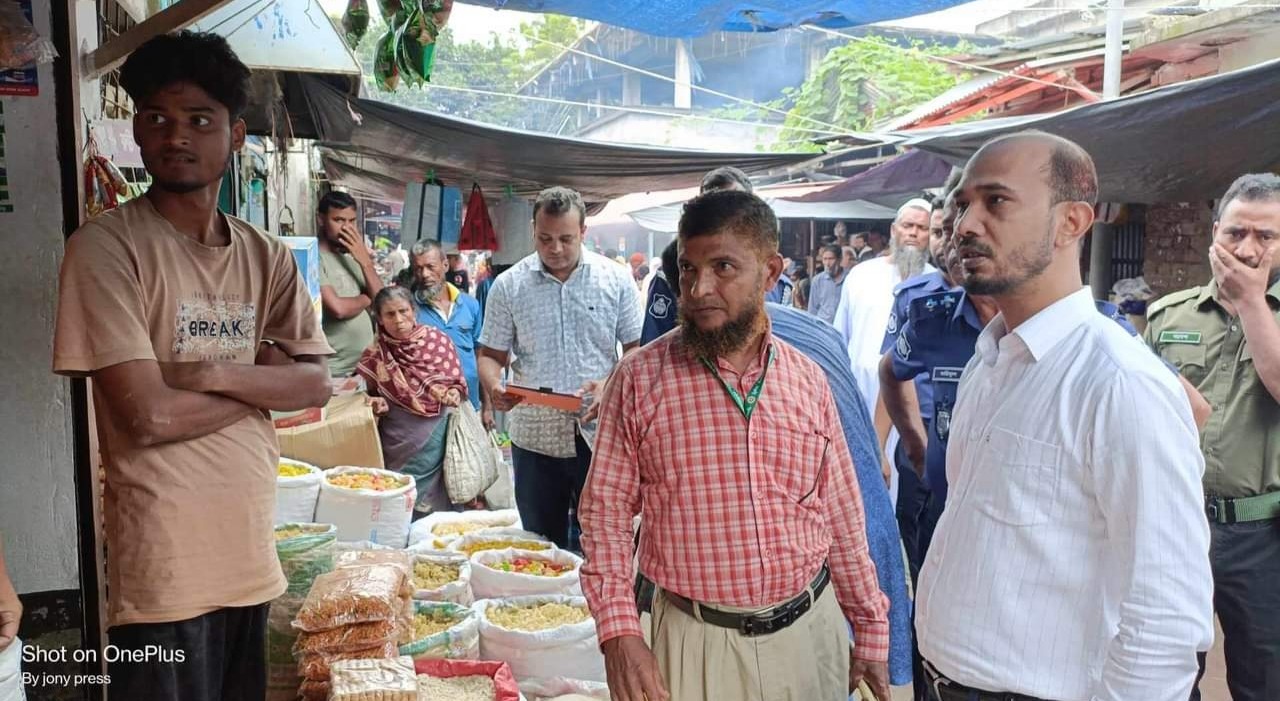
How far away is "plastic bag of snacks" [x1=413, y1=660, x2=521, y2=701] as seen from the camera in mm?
3258

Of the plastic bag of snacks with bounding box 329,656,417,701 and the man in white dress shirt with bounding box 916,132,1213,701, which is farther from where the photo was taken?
the plastic bag of snacks with bounding box 329,656,417,701

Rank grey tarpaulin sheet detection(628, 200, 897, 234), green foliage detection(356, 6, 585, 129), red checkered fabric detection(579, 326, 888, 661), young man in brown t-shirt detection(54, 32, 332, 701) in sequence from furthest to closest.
Result: 1. green foliage detection(356, 6, 585, 129)
2. grey tarpaulin sheet detection(628, 200, 897, 234)
3. red checkered fabric detection(579, 326, 888, 661)
4. young man in brown t-shirt detection(54, 32, 332, 701)

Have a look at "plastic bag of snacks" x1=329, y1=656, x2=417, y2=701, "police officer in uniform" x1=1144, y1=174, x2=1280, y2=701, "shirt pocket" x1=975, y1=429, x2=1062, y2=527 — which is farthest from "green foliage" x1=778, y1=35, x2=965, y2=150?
"shirt pocket" x1=975, y1=429, x2=1062, y2=527

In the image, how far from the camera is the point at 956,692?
1860 mm

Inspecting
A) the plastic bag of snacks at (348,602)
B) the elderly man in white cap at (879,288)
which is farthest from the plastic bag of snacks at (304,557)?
the elderly man in white cap at (879,288)

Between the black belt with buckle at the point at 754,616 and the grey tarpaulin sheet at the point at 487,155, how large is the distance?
504 centimetres

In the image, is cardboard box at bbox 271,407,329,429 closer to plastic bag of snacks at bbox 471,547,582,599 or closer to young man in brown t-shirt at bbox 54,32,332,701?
plastic bag of snacks at bbox 471,547,582,599

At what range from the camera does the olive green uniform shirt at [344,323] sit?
5.76 metres

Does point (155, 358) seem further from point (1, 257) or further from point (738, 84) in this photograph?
point (738, 84)

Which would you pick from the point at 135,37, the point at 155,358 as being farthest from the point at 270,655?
the point at 135,37

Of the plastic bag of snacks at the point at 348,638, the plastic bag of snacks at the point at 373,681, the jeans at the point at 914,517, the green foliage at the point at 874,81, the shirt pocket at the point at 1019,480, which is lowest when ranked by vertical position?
the plastic bag of snacks at the point at 348,638

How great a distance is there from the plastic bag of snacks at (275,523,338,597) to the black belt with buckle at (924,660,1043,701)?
106 inches

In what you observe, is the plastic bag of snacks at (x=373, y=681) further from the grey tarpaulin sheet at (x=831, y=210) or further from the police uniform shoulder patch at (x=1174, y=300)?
the grey tarpaulin sheet at (x=831, y=210)

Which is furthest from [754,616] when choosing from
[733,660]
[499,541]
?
[499,541]
